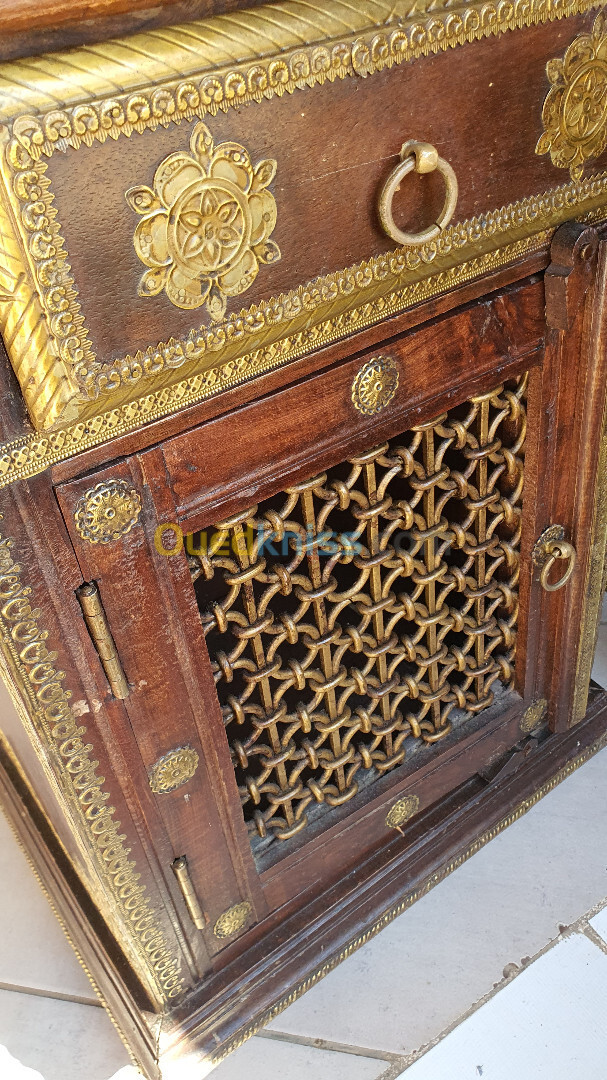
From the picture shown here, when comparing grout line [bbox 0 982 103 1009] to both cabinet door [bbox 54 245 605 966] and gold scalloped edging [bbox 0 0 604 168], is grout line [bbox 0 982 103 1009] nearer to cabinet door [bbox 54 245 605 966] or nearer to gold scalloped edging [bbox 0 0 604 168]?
cabinet door [bbox 54 245 605 966]

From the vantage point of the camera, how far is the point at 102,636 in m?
0.63

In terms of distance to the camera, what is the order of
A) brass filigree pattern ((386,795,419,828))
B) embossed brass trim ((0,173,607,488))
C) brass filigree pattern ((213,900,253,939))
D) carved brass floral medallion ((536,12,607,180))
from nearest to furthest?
embossed brass trim ((0,173,607,488)), carved brass floral medallion ((536,12,607,180)), brass filigree pattern ((213,900,253,939)), brass filigree pattern ((386,795,419,828))

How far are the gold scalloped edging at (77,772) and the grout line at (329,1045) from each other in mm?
174

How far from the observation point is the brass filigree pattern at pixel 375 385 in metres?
0.69

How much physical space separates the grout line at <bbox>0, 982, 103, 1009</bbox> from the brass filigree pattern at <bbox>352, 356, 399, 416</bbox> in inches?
30.4

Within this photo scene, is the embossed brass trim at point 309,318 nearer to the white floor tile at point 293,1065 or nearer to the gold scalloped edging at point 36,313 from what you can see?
the gold scalloped edging at point 36,313

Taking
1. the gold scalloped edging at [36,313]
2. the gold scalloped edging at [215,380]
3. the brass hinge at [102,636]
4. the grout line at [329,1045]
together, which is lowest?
the grout line at [329,1045]

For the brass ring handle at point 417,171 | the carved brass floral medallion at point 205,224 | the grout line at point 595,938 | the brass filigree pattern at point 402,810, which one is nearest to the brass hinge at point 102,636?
the carved brass floral medallion at point 205,224

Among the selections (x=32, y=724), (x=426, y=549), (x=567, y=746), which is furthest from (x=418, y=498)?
(x=567, y=746)

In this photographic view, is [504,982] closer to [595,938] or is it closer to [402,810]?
[595,938]

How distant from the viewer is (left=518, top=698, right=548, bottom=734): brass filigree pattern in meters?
1.08

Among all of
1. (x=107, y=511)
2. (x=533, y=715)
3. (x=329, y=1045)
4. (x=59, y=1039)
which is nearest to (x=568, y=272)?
(x=107, y=511)

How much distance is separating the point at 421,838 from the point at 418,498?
1.50 feet

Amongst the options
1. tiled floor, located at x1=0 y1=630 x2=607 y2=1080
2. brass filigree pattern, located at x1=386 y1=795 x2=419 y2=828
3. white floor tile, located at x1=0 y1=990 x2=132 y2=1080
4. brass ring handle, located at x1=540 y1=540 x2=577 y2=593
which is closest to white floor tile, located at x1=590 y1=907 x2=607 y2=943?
tiled floor, located at x1=0 y1=630 x2=607 y2=1080
